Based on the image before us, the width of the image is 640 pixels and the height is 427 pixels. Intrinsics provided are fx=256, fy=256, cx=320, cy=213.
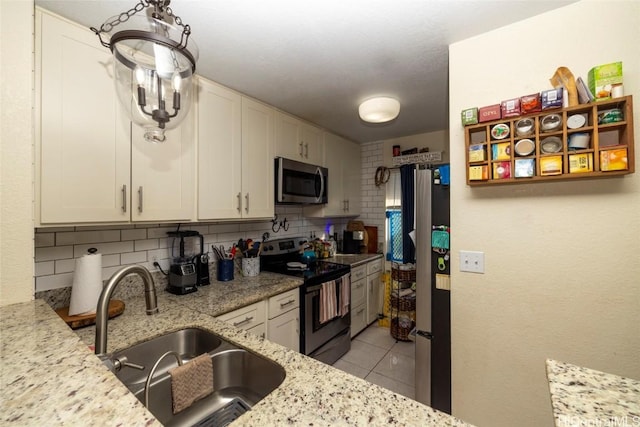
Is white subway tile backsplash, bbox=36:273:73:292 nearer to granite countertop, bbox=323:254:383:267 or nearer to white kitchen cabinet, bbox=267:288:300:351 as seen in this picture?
white kitchen cabinet, bbox=267:288:300:351

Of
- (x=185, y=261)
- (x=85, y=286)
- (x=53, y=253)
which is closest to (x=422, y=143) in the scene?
(x=185, y=261)

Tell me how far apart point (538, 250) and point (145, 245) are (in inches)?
96.5

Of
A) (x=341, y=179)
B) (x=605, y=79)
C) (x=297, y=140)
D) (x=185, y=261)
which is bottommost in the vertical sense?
(x=185, y=261)

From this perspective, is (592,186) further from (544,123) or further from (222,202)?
(222,202)

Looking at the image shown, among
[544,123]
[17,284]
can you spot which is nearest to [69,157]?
[17,284]

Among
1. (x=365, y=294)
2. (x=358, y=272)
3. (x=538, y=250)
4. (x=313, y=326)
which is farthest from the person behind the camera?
(x=365, y=294)

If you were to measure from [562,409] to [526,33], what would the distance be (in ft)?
5.51

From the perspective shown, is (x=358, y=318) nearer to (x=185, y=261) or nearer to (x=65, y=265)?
(x=185, y=261)

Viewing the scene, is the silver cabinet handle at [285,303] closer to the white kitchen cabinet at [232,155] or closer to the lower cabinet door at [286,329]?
the lower cabinet door at [286,329]

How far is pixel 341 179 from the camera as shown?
3387mm

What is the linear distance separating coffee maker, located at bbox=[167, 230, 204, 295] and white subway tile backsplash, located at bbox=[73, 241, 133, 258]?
0.88 ft

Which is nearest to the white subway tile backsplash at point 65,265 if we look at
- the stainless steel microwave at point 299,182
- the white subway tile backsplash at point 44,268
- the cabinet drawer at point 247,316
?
the white subway tile backsplash at point 44,268

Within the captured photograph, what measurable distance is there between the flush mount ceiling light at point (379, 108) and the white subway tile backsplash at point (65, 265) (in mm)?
2305

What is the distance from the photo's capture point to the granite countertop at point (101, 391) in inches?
19.3
